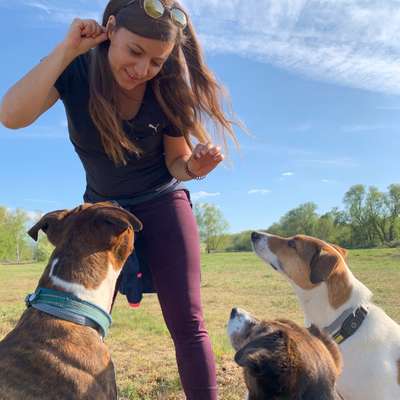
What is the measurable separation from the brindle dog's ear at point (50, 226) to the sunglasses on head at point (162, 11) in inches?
61.4

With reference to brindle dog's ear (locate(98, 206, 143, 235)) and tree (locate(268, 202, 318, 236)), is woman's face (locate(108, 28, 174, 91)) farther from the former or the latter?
tree (locate(268, 202, 318, 236))

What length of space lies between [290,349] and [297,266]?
97.7 inches

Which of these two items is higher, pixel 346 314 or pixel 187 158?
pixel 187 158

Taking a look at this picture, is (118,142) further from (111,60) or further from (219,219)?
(219,219)

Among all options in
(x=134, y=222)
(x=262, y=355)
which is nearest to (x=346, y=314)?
(x=262, y=355)

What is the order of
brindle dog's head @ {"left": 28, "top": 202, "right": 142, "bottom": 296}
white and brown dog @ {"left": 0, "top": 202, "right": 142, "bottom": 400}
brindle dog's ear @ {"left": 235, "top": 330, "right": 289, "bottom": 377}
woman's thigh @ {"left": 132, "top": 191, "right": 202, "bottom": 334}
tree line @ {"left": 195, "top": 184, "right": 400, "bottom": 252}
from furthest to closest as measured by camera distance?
tree line @ {"left": 195, "top": 184, "right": 400, "bottom": 252} < woman's thigh @ {"left": 132, "top": 191, "right": 202, "bottom": 334} < brindle dog's head @ {"left": 28, "top": 202, "right": 142, "bottom": 296} < white and brown dog @ {"left": 0, "top": 202, "right": 142, "bottom": 400} < brindle dog's ear @ {"left": 235, "top": 330, "right": 289, "bottom": 377}

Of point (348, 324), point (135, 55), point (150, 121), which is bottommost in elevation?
point (348, 324)

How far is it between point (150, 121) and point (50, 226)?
3.63 ft

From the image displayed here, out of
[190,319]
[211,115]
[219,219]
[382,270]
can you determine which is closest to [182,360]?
[190,319]

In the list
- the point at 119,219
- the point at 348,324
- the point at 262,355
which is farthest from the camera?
the point at 348,324

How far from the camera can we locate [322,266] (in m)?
4.86

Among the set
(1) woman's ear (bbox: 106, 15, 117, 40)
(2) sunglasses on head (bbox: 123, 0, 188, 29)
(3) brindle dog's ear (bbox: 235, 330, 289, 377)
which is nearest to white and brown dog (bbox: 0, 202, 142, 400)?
(3) brindle dog's ear (bbox: 235, 330, 289, 377)

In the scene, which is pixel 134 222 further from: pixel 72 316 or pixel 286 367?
pixel 286 367

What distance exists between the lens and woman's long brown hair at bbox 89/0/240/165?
3.30 metres
